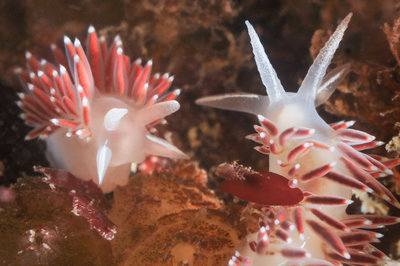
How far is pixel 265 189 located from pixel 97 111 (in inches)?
55.7

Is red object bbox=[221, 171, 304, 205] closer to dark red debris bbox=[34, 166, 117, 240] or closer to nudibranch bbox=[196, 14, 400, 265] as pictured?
nudibranch bbox=[196, 14, 400, 265]

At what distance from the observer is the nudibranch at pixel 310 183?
6.84 ft

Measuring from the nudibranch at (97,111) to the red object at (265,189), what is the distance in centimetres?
74

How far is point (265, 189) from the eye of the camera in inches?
81.8

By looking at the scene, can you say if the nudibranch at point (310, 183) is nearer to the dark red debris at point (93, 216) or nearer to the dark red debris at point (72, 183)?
the dark red debris at point (93, 216)

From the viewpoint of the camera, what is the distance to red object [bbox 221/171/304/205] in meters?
2.07

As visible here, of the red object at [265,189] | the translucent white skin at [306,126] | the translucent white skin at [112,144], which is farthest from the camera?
the translucent white skin at [112,144]

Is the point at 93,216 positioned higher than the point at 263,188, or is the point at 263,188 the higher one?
the point at 263,188

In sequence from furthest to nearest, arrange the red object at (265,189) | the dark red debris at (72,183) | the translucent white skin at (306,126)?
the dark red debris at (72,183) < the translucent white skin at (306,126) < the red object at (265,189)

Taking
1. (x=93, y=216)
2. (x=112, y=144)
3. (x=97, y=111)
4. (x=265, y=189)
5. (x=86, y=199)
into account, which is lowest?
(x=93, y=216)

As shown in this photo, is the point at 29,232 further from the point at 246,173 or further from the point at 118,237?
the point at 246,173

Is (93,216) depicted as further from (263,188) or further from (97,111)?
(263,188)

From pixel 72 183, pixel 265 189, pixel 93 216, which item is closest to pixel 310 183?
pixel 265 189

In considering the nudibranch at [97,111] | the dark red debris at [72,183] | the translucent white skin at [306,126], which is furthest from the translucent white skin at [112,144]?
the translucent white skin at [306,126]
